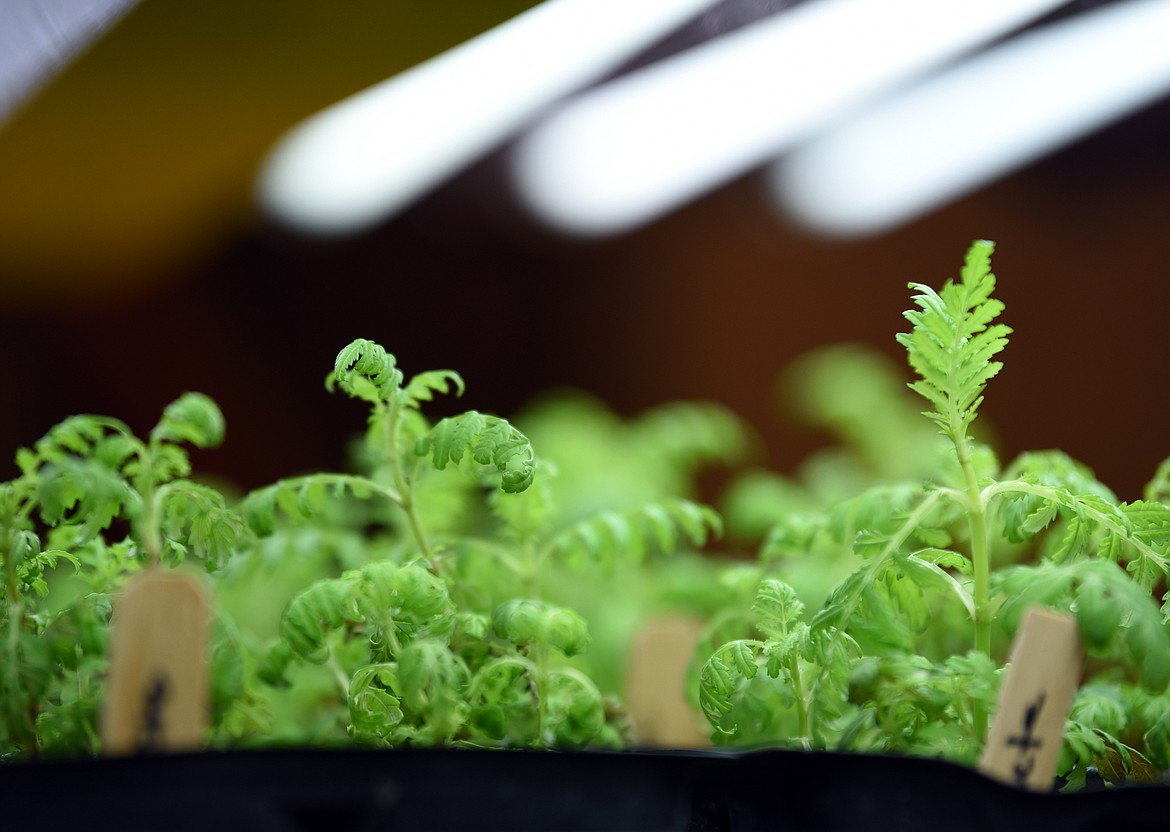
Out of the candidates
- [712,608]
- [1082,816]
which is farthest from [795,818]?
[712,608]

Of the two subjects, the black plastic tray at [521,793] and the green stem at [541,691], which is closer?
the black plastic tray at [521,793]

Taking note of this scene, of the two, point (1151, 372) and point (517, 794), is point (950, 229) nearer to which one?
point (1151, 372)

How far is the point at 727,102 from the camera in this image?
1.92 m

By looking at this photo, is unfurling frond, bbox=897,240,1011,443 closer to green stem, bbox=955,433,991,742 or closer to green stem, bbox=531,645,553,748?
green stem, bbox=955,433,991,742

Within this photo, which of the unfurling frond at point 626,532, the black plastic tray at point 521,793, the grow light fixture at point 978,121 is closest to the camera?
the black plastic tray at point 521,793

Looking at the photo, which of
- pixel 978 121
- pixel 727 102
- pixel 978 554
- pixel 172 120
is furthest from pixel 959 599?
pixel 978 121

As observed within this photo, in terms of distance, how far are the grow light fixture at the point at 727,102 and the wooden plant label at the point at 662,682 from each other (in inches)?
28.5

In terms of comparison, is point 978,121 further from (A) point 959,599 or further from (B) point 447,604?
(B) point 447,604

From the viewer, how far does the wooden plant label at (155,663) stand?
55cm

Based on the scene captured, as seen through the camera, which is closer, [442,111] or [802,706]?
[802,706]

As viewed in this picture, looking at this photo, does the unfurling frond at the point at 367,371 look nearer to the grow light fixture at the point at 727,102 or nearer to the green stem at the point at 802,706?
the green stem at the point at 802,706

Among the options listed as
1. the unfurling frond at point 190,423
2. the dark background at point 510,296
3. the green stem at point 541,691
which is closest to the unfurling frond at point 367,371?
the unfurling frond at point 190,423

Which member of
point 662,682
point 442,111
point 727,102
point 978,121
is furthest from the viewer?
point 978,121

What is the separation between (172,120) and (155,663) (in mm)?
1490
